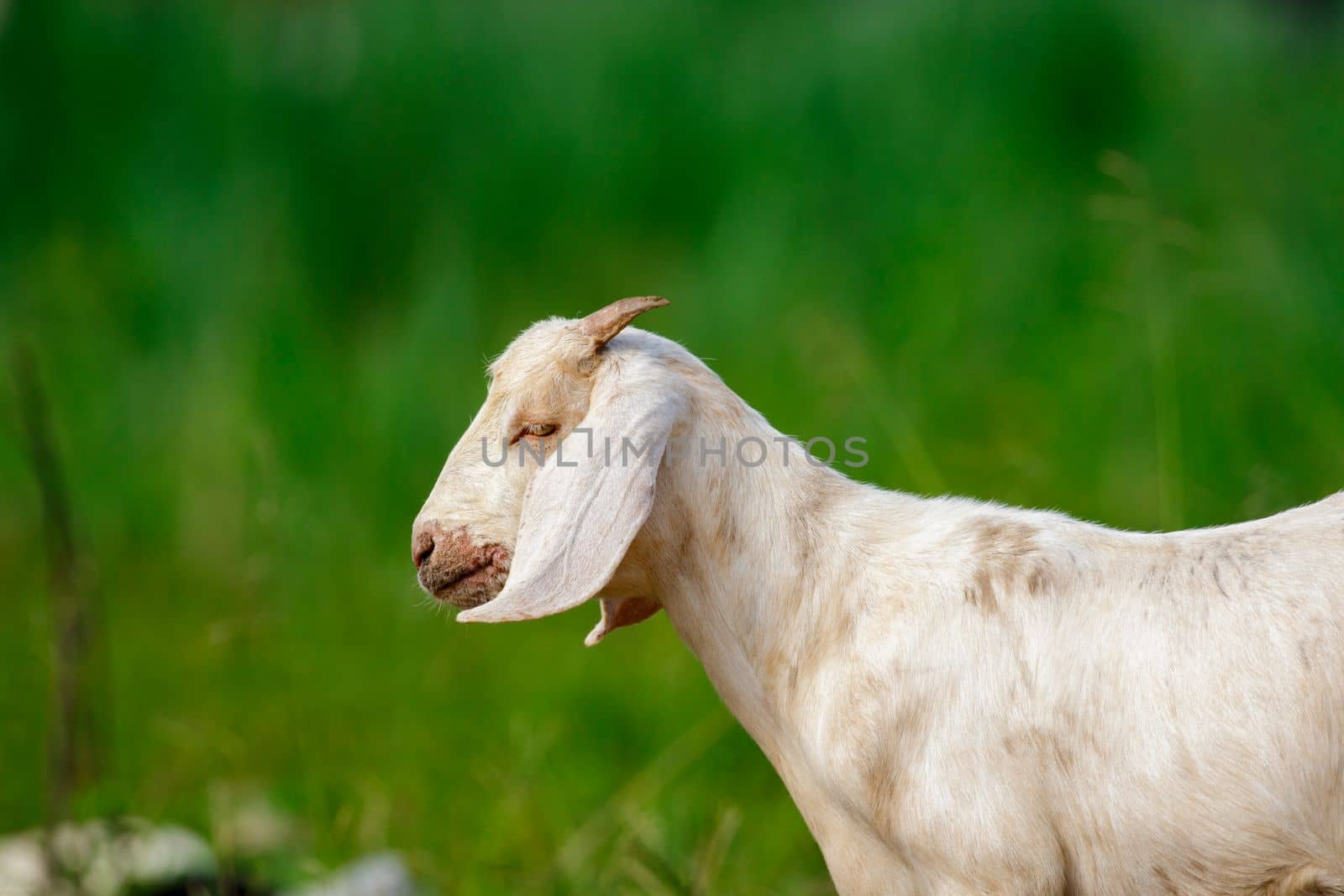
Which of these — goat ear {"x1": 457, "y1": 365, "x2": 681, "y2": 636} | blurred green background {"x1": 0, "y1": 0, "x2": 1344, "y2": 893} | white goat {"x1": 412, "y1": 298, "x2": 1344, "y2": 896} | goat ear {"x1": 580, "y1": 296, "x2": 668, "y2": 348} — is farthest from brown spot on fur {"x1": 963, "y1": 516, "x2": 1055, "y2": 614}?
blurred green background {"x1": 0, "y1": 0, "x2": 1344, "y2": 893}

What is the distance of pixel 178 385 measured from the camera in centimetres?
769

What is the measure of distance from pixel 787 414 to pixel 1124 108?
2.33 m

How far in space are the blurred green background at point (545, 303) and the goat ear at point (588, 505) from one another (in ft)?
6.74

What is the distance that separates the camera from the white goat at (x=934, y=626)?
2.03 meters

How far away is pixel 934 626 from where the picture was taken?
2229 mm

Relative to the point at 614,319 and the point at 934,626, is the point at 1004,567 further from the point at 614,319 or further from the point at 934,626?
the point at 614,319

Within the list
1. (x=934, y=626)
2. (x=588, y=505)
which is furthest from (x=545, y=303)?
(x=934, y=626)

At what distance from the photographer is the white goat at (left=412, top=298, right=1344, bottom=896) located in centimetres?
203

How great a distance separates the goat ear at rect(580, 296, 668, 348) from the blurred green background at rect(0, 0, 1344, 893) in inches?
80.3

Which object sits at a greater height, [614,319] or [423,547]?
[614,319]

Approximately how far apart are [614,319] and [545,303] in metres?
5.05

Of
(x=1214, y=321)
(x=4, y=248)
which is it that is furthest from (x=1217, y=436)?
(x=4, y=248)

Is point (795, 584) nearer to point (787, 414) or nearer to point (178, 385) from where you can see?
point (787, 414)

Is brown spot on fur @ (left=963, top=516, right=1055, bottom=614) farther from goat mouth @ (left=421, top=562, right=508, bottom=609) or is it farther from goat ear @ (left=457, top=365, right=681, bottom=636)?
goat mouth @ (left=421, top=562, right=508, bottom=609)
